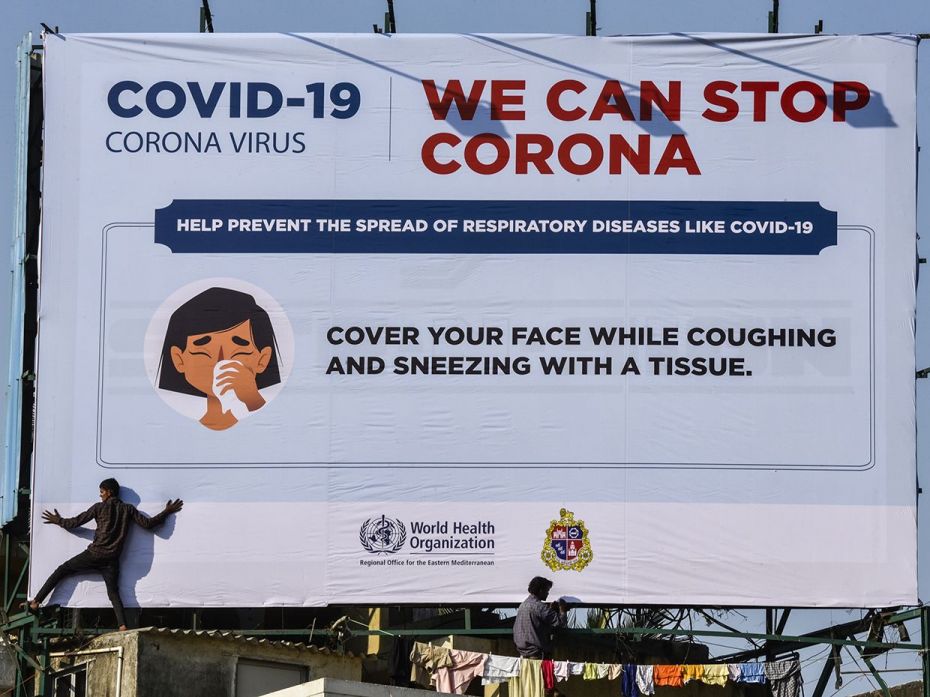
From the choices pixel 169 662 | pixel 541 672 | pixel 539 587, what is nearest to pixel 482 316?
pixel 539 587

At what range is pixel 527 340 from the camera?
18859 millimetres

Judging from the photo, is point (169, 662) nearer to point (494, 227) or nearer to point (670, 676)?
point (670, 676)

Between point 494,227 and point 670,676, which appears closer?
point 670,676

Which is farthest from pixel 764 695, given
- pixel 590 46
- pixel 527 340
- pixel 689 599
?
pixel 590 46

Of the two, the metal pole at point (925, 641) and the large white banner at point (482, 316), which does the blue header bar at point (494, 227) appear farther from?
the metal pole at point (925, 641)

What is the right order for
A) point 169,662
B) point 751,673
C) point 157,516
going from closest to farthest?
point 751,673 < point 157,516 < point 169,662

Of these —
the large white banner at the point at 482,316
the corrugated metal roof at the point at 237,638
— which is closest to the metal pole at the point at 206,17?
the large white banner at the point at 482,316

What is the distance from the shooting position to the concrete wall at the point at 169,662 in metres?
19.0

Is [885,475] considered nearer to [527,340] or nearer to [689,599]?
[689,599]

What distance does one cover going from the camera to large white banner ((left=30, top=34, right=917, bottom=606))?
18453mm

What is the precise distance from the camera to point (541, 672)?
17641 mm

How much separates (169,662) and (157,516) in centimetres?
182

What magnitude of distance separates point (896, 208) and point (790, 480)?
10.1ft

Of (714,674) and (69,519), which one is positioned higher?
(69,519)
